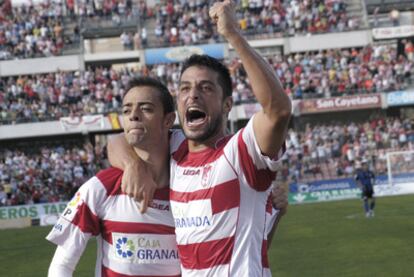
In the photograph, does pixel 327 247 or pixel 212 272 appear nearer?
pixel 212 272

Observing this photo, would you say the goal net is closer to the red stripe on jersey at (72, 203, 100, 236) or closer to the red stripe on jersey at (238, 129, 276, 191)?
the red stripe on jersey at (72, 203, 100, 236)

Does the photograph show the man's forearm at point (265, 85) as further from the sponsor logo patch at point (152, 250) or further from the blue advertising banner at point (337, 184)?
the blue advertising banner at point (337, 184)

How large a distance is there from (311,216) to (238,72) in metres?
18.2

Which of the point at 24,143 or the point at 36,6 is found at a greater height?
the point at 36,6

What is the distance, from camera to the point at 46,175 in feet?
121

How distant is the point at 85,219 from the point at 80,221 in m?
0.03

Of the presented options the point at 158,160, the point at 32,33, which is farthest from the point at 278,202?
the point at 32,33

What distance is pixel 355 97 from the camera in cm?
4178

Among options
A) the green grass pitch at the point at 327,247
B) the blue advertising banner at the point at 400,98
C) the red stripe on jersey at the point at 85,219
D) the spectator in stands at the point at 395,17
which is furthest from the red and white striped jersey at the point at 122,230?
the spectator in stands at the point at 395,17

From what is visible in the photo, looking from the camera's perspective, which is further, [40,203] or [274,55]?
[274,55]

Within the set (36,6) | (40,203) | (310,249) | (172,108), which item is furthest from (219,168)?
(36,6)

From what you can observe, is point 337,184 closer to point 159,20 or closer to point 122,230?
point 159,20

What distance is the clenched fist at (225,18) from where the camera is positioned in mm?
4031

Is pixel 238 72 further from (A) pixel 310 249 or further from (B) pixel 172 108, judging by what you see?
(B) pixel 172 108
